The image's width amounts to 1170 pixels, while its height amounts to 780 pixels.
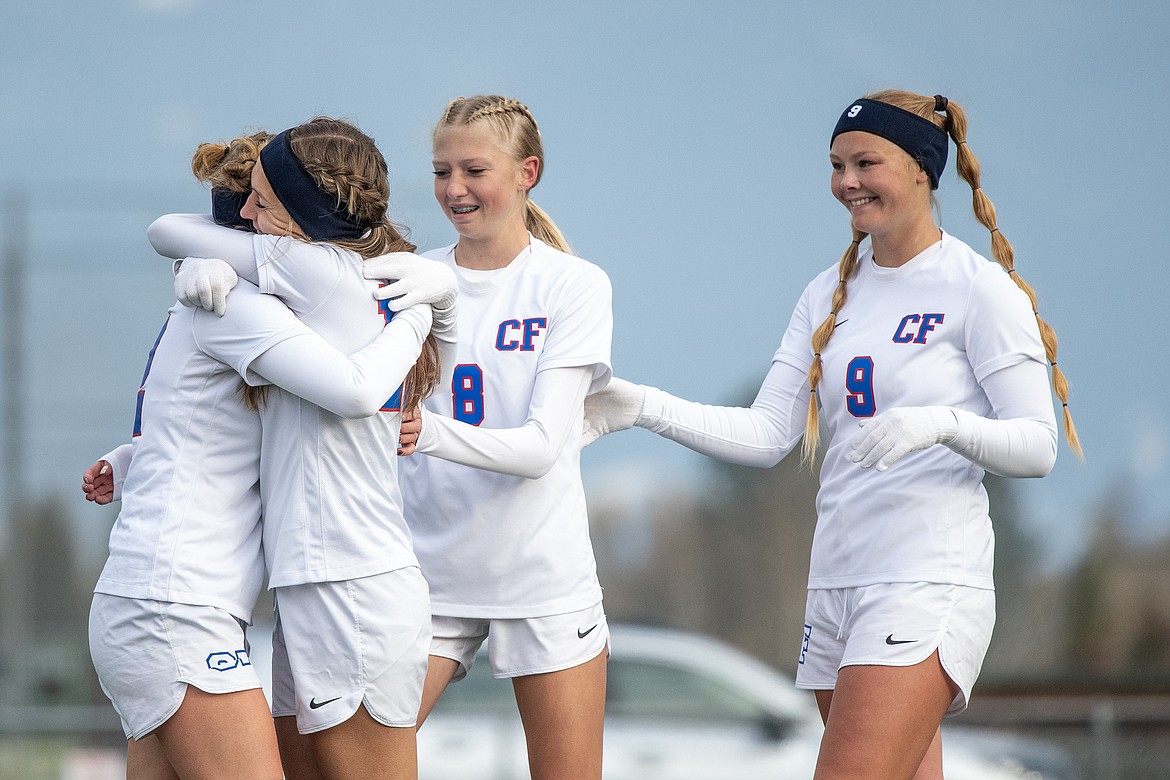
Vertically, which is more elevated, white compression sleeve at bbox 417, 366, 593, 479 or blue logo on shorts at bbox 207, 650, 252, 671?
white compression sleeve at bbox 417, 366, 593, 479

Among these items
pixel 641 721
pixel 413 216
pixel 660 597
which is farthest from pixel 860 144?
pixel 660 597

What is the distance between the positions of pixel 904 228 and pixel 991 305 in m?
0.27

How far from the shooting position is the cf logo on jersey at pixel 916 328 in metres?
2.86

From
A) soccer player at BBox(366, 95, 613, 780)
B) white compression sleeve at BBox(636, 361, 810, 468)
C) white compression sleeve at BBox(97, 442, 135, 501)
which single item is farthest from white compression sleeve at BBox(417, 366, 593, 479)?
white compression sleeve at BBox(97, 442, 135, 501)

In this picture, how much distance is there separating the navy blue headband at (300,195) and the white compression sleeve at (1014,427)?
1224mm

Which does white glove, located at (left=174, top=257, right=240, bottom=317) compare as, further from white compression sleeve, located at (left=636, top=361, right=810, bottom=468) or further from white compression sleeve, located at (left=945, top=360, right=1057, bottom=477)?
white compression sleeve, located at (left=945, top=360, right=1057, bottom=477)

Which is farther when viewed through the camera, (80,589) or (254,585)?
(80,589)

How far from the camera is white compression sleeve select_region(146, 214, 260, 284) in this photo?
2.41 m

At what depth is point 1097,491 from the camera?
873 cm

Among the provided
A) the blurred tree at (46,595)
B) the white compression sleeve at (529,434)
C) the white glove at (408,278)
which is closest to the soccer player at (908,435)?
the white compression sleeve at (529,434)

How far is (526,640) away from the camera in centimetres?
295

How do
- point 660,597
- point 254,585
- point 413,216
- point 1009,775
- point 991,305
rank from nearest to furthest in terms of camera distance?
point 254,585, point 991,305, point 1009,775, point 413,216, point 660,597

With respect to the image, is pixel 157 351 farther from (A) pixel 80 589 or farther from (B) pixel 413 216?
(A) pixel 80 589

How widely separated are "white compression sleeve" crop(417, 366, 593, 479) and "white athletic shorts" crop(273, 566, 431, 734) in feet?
1.16
